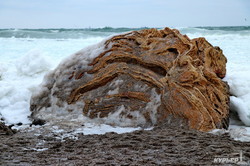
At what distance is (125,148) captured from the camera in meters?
3.14

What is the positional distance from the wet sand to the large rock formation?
16.3 inches

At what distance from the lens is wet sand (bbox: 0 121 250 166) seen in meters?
2.72

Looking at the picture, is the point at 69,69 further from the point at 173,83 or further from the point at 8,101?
the point at 173,83

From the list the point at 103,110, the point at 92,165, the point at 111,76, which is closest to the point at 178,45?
the point at 111,76

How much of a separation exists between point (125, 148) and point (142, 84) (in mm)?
1328

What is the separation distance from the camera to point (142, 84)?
432 cm

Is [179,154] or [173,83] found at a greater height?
[173,83]

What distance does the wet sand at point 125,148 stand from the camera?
2.72 m

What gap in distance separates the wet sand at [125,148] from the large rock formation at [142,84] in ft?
1.36

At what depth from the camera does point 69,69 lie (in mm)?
4785

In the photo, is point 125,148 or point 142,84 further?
point 142,84

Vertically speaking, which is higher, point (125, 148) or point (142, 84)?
point (142, 84)

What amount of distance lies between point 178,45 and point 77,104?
1531 mm

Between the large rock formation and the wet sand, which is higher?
the large rock formation
